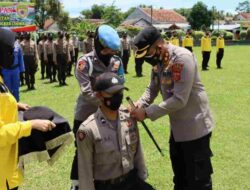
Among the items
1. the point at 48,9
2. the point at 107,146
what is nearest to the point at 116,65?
the point at 107,146

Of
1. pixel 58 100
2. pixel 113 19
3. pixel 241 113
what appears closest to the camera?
pixel 241 113

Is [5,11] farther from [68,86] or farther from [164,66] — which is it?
[164,66]

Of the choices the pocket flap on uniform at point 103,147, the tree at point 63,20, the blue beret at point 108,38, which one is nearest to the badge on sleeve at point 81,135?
the pocket flap on uniform at point 103,147

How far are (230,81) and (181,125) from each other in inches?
478

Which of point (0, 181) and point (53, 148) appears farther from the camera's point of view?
point (53, 148)

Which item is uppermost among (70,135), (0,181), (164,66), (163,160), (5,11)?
(5,11)

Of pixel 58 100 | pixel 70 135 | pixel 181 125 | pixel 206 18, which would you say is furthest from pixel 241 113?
pixel 206 18

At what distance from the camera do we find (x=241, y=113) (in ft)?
32.1

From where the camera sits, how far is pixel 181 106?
3906mm

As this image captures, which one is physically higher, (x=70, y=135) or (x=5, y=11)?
(x=5, y=11)

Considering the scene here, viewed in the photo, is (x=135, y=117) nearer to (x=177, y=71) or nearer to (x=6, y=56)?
(x=177, y=71)

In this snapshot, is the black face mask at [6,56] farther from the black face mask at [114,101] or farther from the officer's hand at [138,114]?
the officer's hand at [138,114]

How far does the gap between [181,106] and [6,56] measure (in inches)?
60.4

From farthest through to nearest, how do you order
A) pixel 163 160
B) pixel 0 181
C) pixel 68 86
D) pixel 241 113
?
1. pixel 68 86
2. pixel 241 113
3. pixel 163 160
4. pixel 0 181
